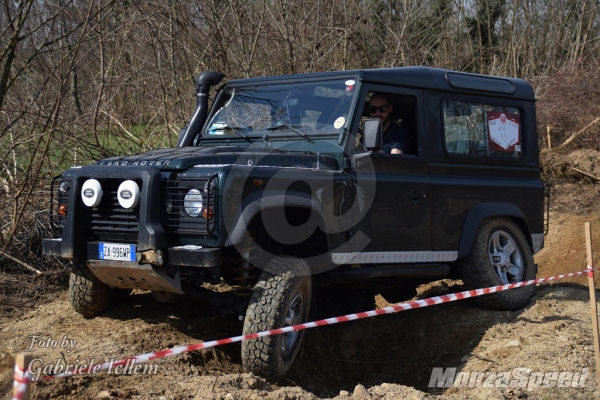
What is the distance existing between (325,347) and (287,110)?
2.19 meters

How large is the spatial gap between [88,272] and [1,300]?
1958 mm

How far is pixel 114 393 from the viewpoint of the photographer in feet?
13.3

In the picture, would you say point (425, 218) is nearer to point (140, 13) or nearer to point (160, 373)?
point (160, 373)

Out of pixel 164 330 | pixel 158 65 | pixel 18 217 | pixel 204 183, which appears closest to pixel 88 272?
pixel 164 330

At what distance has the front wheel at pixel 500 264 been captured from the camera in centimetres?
631

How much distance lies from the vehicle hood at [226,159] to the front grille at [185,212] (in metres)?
0.15

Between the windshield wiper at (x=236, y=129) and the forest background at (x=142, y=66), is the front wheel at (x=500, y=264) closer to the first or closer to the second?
the windshield wiper at (x=236, y=129)

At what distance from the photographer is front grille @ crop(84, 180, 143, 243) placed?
4.53m

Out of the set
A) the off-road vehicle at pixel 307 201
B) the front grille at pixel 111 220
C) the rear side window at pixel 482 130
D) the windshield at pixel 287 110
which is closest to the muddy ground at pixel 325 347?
the off-road vehicle at pixel 307 201

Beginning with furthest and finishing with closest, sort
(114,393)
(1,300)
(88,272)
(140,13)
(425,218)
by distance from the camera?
(140,13) → (1,300) → (425,218) → (88,272) → (114,393)

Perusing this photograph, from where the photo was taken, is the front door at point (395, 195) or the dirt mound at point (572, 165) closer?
the front door at point (395, 195)

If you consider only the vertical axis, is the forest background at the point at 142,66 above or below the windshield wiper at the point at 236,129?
above

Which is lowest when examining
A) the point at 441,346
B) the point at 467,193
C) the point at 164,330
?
the point at 441,346

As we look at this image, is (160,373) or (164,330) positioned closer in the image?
(160,373)
